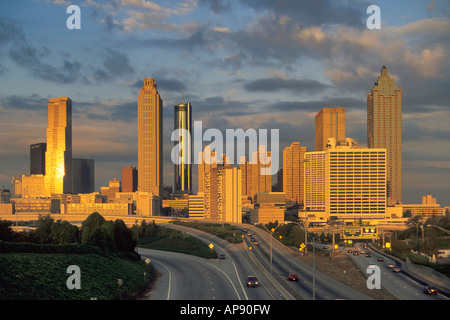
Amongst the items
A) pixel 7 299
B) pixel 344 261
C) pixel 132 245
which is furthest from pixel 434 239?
pixel 7 299

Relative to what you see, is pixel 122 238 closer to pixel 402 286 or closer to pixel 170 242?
pixel 402 286

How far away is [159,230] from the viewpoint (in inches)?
6540

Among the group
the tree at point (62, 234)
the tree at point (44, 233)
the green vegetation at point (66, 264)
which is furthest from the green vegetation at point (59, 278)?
the tree at point (44, 233)

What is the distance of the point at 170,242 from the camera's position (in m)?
136

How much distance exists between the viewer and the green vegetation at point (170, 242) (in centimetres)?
11269

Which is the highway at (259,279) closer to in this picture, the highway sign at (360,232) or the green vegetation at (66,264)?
the green vegetation at (66,264)

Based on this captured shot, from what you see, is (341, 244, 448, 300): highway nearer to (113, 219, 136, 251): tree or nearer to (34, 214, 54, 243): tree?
(113, 219, 136, 251): tree

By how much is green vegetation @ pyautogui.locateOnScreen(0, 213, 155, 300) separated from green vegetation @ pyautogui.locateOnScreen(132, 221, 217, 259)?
82.5 feet

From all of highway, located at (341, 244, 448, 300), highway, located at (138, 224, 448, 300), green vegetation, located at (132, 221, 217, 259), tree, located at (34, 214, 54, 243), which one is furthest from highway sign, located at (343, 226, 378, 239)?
tree, located at (34, 214, 54, 243)

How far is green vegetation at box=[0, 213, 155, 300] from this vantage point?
147 ft

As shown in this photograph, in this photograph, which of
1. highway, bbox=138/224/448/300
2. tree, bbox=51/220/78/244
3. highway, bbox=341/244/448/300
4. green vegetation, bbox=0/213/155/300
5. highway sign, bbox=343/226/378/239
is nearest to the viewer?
green vegetation, bbox=0/213/155/300

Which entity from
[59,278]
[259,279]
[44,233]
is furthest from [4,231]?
[259,279]

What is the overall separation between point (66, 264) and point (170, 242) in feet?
267
